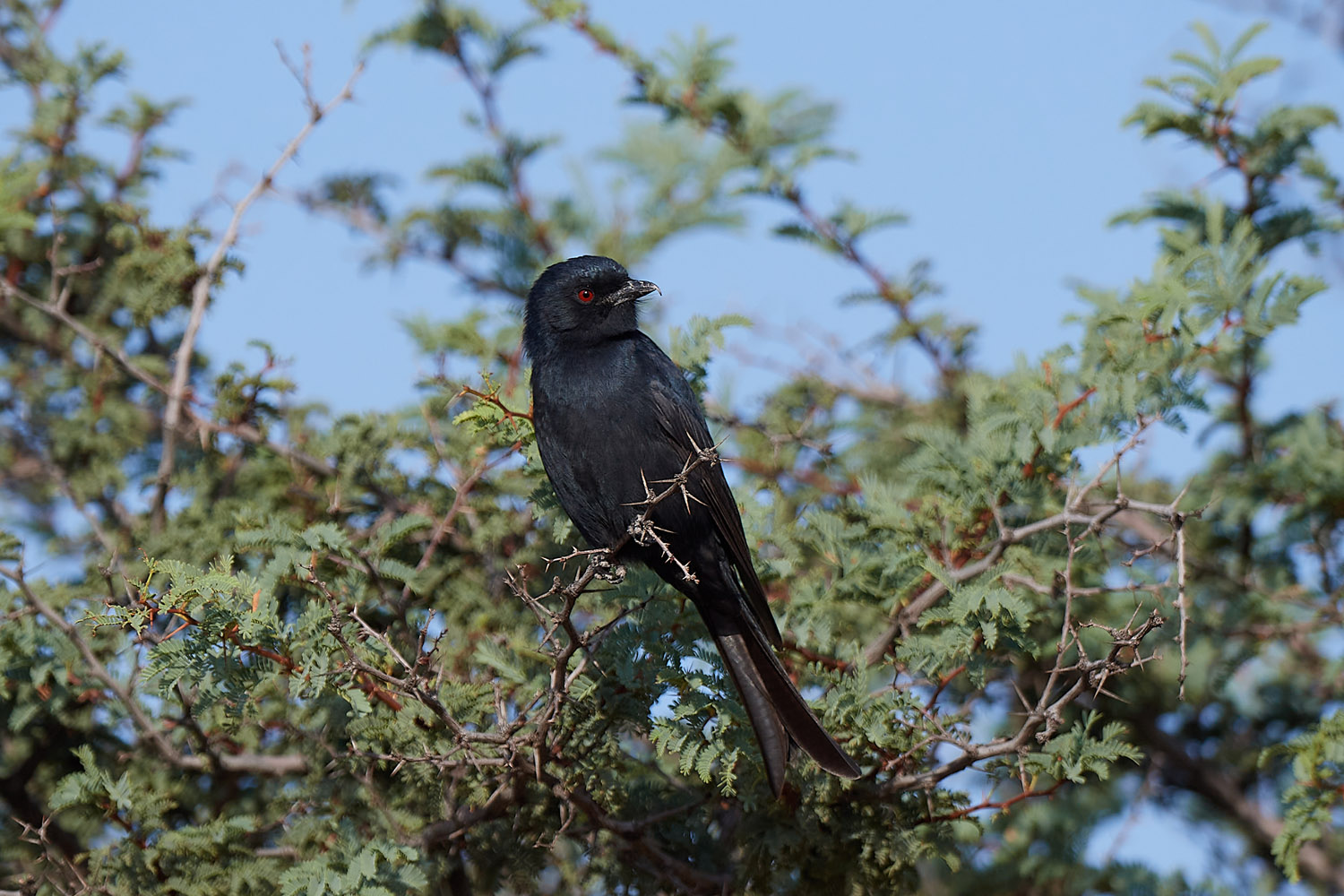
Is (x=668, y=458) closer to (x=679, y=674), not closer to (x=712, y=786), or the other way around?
(x=679, y=674)

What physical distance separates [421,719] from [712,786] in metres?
0.99

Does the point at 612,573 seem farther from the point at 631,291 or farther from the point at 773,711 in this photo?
the point at 631,291

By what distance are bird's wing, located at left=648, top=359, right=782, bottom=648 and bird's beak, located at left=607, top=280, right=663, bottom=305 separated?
386 mm

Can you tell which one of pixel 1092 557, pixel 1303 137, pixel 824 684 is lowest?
pixel 824 684

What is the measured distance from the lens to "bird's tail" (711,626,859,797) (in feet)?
11.6

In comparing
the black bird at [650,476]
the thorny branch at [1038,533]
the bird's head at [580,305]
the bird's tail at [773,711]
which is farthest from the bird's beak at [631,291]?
the thorny branch at [1038,533]

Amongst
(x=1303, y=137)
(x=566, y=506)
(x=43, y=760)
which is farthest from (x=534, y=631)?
(x=1303, y=137)

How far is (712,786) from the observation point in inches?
156

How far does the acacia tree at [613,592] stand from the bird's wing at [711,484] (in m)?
0.25

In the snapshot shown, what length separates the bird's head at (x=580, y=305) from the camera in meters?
4.36

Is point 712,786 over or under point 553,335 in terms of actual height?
under

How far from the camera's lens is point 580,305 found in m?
4.43

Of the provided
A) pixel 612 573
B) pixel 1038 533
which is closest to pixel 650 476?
pixel 612 573

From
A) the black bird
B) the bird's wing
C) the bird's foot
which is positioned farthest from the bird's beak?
the bird's foot
